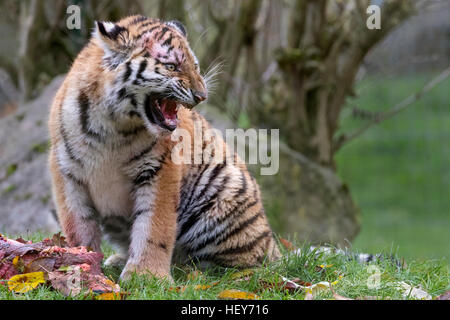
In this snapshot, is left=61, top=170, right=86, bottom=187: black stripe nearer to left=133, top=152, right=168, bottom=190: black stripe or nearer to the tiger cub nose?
left=133, top=152, right=168, bottom=190: black stripe

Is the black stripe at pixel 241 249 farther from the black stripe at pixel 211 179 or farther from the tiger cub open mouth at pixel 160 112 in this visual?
the tiger cub open mouth at pixel 160 112

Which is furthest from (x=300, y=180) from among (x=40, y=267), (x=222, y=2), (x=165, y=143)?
(x=40, y=267)

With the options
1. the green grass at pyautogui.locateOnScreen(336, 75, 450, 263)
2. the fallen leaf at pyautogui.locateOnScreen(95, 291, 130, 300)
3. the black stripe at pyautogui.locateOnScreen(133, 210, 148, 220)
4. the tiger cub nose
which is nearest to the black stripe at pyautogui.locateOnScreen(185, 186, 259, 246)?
the black stripe at pyautogui.locateOnScreen(133, 210, 148, 220)

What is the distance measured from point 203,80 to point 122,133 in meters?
0.70

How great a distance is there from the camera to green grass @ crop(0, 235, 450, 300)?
12.8 ft

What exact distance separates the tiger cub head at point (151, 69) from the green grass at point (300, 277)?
44.0 inches

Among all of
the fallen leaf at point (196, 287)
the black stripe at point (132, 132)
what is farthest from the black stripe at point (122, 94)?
the fallen leaf at point (196, 287)

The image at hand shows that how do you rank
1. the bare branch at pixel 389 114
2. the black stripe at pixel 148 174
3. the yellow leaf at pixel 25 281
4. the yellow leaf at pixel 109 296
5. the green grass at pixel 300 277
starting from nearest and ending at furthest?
the yellow leaf at pixel 109 296 < the yellow leaf at pixel 25 281 < the green grass at pixel 300 277 < the black stripe at pixel 148 174 < the bare branch at pixel 389 114

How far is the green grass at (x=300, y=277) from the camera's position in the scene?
12.8 feet

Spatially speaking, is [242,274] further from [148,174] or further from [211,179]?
[148,174]

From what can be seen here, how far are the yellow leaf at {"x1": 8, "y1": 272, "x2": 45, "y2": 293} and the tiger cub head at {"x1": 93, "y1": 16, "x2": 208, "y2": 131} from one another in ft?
4.16
